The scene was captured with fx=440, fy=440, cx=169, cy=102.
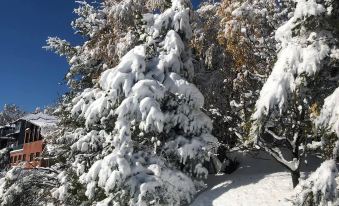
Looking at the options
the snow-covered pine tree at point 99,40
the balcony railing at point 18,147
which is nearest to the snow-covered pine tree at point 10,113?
the balcony railing at point 18,147

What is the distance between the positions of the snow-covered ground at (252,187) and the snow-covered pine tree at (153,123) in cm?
90

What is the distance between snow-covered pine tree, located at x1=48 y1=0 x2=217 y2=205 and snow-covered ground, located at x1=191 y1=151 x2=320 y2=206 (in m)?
0.90

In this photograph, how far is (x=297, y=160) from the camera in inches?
602

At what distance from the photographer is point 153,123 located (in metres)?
16.1

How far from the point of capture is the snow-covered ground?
1535 centimetres

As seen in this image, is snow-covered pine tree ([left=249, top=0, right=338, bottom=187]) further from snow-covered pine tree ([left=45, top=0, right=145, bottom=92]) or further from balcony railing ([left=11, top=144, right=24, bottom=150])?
balcony railing ([left=11, top=144, right=24, bottom=150])

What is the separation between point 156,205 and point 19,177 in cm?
1199

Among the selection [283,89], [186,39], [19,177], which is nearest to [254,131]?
[283,89]

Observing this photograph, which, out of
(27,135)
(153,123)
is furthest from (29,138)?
(153,123)

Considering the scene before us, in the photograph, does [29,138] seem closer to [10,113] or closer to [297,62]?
[297,62]

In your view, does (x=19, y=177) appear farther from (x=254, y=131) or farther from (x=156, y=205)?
(x=254, y=131)

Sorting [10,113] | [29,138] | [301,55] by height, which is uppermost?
[10,113]

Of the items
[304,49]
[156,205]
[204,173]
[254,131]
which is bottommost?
[156,205]

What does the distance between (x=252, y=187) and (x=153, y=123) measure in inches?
174
